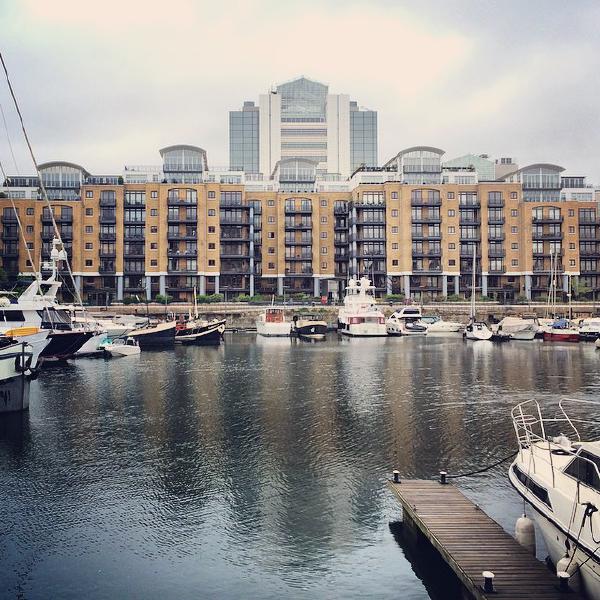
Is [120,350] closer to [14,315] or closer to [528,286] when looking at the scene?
[14,315]

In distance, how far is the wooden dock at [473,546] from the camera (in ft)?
37.7

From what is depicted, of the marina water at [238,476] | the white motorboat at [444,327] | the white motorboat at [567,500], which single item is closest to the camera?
the white motorboat at [567,500]

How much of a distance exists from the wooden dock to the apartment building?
95290 mm

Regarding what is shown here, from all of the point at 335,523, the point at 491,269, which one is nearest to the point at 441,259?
the point at 491,269

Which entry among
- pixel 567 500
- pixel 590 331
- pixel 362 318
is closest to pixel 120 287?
pixel 362 318

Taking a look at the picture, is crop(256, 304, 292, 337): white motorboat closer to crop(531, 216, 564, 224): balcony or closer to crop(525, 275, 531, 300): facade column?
crop(525, 275, 531, 300): facade column

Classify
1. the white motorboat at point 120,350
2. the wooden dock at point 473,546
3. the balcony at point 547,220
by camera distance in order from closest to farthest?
the wooden dock at point 473,546 < the white motorboat at point 120,350 < the balcony at point 547,220

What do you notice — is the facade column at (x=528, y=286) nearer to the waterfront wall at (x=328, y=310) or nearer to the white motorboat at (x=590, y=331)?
Result: the waterfront wall at (x=328, y=310)

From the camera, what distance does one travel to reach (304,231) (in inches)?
4628

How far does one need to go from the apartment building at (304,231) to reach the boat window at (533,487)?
95380mm

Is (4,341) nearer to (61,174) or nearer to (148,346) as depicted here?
(148,346)

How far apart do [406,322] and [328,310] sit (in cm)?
1358

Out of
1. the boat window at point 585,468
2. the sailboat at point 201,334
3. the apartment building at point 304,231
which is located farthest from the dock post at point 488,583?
the apartment building at point 304,231

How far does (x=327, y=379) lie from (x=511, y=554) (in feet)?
101
